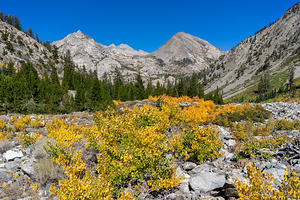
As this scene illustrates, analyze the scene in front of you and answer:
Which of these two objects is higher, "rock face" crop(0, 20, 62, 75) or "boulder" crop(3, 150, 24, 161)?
→ "rock face" crop(0, 20, 62, 75)

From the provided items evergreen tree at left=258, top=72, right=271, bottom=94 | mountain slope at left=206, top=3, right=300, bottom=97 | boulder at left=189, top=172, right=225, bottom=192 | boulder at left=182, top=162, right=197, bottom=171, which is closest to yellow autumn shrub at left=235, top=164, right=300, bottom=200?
boulder at left=189, top=172, right=225, bottom=192

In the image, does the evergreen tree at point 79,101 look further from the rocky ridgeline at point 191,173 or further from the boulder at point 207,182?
the boulder at point 207,182

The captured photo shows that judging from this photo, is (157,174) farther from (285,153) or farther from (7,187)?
(285,153)

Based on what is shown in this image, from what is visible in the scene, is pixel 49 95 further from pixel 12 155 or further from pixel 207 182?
pixel 207 182

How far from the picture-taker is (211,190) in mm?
5242

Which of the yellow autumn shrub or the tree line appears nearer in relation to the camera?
the yellow autumn shrub

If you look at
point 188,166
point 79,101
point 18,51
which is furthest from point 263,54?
point 18,51

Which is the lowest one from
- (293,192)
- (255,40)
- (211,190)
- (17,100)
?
(211,190)

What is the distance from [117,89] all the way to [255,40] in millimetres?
157940

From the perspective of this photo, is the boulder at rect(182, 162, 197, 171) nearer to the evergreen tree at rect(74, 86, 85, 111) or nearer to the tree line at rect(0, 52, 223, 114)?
the tree line at rect(0, 52, 223, 114)

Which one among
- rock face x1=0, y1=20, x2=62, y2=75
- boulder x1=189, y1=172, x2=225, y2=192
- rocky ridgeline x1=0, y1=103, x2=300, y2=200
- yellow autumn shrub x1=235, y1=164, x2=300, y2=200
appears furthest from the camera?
rock face x1=0, y1=20, x2=62, y2=75

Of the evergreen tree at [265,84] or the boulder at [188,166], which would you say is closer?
the boulder at [188,166]

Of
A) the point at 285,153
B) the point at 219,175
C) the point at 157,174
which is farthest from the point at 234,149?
the point at 157,174

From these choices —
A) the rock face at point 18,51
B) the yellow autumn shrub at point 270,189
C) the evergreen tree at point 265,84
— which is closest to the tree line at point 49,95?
the rock face at point 18,51
